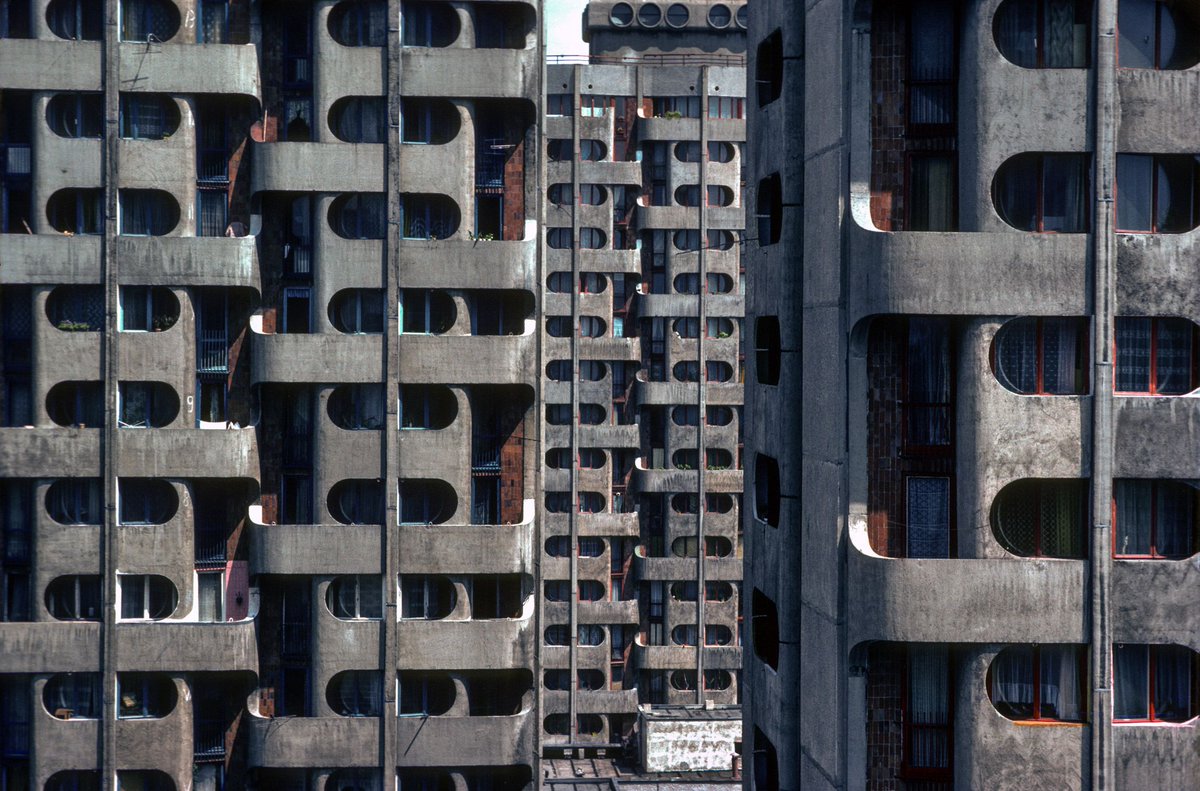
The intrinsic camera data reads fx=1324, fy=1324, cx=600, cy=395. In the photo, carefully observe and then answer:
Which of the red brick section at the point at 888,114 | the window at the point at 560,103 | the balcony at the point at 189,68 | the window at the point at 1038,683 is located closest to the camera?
the window at the point at 1038,683

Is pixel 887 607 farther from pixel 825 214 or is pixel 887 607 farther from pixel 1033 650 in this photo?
pixel 825 214

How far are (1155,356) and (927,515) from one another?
5006mm

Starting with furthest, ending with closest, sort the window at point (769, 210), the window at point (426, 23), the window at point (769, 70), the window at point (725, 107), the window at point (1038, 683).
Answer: the window at point (725, 107)
the window at point (426, 23)
the window at point (769, 70)
the window at point (769, 210)
the window at point (1038, 683)

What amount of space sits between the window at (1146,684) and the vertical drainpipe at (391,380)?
21.3 metres

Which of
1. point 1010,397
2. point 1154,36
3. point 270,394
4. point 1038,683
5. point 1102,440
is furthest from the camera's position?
point 270,394

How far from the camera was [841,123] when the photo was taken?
2472 cm

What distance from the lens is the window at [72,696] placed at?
3897 centimetres

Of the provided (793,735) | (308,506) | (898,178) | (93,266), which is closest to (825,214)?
(898,178)

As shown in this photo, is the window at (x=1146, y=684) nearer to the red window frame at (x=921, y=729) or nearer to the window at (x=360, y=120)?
the red window frame at (x=921, y=729)

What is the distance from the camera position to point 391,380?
38656 millimetres

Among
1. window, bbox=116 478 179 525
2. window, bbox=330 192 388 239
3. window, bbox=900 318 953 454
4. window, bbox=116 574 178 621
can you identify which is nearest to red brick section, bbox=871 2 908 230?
window, bbox=900 318 953 454

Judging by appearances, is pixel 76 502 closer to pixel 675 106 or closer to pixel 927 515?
pixel 927 515

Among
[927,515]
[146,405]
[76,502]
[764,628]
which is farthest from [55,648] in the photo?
[927,515]

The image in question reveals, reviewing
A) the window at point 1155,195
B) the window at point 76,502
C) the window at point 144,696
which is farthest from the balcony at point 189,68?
the window at point 1155,195
